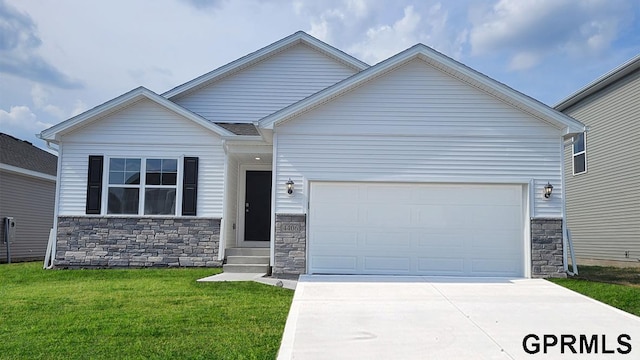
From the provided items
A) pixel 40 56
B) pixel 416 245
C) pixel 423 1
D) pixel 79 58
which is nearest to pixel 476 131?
pixel 416 245

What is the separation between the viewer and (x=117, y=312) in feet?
20.8

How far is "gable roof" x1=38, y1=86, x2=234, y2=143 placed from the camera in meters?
11.1

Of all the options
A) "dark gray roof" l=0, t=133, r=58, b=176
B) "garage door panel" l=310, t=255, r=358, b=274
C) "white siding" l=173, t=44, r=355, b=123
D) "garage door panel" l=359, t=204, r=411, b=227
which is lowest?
"garage door panel" l=310, t=255, r=358, b=274

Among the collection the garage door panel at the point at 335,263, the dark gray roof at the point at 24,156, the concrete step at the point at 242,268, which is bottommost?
the concrete step at the point at 242,268

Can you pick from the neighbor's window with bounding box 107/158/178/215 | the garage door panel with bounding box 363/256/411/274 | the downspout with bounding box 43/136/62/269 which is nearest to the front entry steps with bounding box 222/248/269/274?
the neighbor's window with bounding box 107/158/178/215

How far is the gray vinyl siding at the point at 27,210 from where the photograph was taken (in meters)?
15.7

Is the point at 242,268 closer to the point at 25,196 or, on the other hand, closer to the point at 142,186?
the point at 142,186

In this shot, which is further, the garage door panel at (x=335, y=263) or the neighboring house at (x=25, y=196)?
the neighboring house at (x=25, y=196)

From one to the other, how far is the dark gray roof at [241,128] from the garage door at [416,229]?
257 centimetres

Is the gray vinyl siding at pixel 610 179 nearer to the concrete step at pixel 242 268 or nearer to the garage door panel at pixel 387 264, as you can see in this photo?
the garage door panel at pixel 387 264

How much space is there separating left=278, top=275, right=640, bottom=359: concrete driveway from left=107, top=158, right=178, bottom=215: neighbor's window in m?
4.44

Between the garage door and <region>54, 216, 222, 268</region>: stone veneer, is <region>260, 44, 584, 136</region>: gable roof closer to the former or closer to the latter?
the garage door

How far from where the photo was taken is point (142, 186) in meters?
11.3

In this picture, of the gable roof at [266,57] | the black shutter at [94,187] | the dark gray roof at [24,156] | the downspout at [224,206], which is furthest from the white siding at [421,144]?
the dark gray roof at [24,156]
